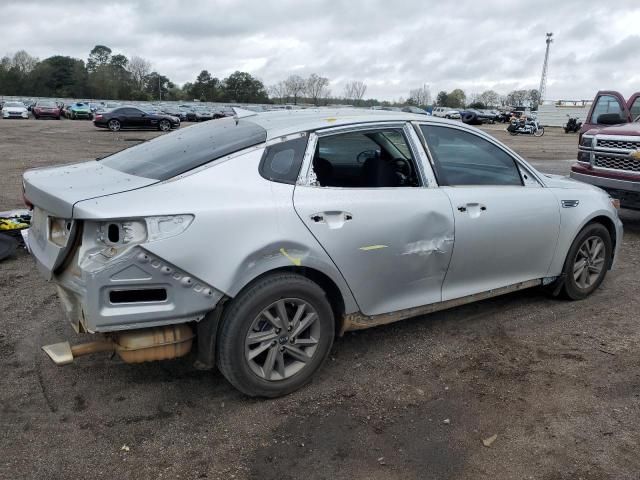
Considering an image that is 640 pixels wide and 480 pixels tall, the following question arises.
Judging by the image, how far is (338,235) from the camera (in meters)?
3.37

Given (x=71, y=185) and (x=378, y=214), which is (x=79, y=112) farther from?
(x=378, y=214)

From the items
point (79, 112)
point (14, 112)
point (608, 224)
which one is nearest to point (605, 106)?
point (608, 224)

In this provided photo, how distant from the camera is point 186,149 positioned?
3578mm

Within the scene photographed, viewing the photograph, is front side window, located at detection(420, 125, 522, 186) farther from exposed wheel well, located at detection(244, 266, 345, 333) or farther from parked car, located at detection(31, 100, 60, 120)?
parked car, located at detection(31, 100, 60, 120)

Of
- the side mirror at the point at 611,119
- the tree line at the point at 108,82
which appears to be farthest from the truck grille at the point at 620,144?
the tree line at the point at 108,82

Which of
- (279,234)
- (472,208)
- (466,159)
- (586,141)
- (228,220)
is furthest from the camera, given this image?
(586,141)

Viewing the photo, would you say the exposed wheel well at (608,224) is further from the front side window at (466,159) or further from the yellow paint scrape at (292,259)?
the yellow paint scrape at (292,259)

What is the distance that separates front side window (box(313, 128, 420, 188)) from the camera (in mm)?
3751

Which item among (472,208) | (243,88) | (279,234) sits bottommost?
(279,234)

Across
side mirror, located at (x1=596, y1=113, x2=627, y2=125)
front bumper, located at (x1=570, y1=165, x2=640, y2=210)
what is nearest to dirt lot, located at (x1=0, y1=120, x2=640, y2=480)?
front bumper, located at (x1=570, y1=165, x2=640, y2=210)

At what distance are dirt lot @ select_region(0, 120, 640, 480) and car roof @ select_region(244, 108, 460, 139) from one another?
62.8 inches

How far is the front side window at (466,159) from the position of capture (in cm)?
400

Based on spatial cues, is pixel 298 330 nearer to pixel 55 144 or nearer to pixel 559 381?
pixel 559 381

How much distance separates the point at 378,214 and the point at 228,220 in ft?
3.27
